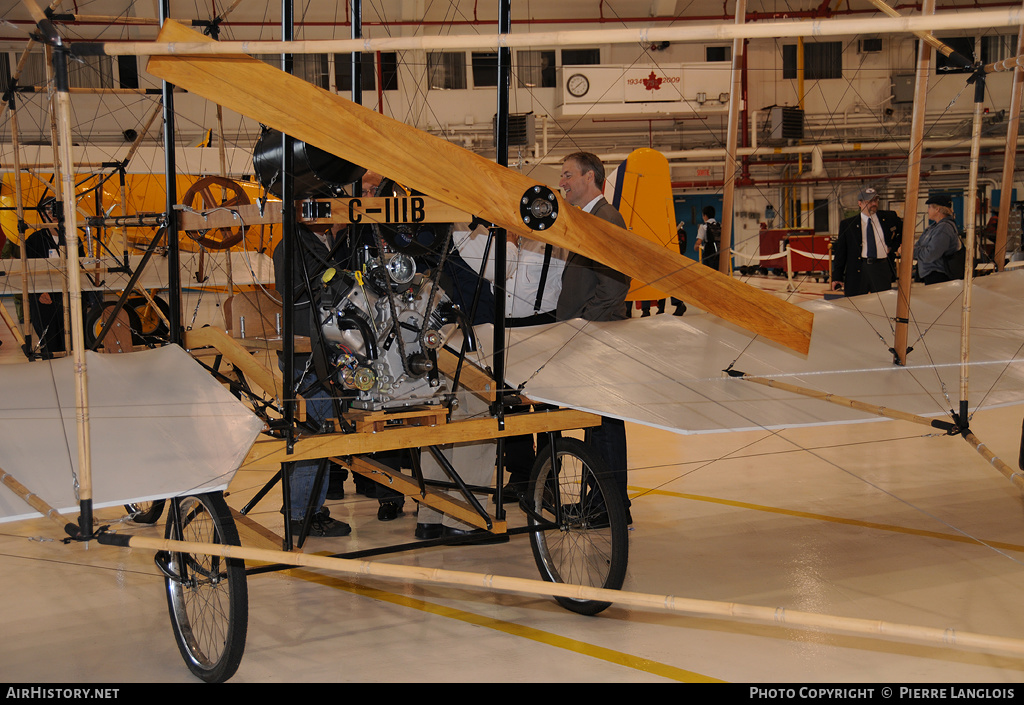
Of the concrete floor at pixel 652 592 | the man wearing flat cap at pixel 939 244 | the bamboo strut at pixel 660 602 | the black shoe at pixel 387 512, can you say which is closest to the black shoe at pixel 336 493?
the concrete floor at pixel 652 592

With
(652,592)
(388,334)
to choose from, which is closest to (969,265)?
(652,592)

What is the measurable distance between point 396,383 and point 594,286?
1.20 m

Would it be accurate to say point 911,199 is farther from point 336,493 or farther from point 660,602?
point 336,493

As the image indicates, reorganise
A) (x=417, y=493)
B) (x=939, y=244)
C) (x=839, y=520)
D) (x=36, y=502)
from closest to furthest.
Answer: (x=36, y=502) → (x=417, y=493) → (x=839, y=520) → (x=939, y=244)

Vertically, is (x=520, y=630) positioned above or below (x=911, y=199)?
below

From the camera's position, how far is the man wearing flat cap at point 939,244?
7.78 meters

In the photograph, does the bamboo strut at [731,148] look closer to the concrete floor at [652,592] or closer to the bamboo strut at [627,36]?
the concrete floor at [652,592]

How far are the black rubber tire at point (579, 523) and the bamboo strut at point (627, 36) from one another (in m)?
1.74

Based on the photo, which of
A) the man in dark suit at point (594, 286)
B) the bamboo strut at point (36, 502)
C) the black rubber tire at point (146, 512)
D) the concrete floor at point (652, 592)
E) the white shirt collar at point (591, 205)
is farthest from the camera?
the black rubber tire at point (146, 512)

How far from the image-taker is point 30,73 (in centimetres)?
1731

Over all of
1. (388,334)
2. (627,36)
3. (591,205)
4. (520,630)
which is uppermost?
(627,36)

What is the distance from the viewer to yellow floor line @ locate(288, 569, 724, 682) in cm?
287

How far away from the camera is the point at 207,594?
310cm

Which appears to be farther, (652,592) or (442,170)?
(652,592)
